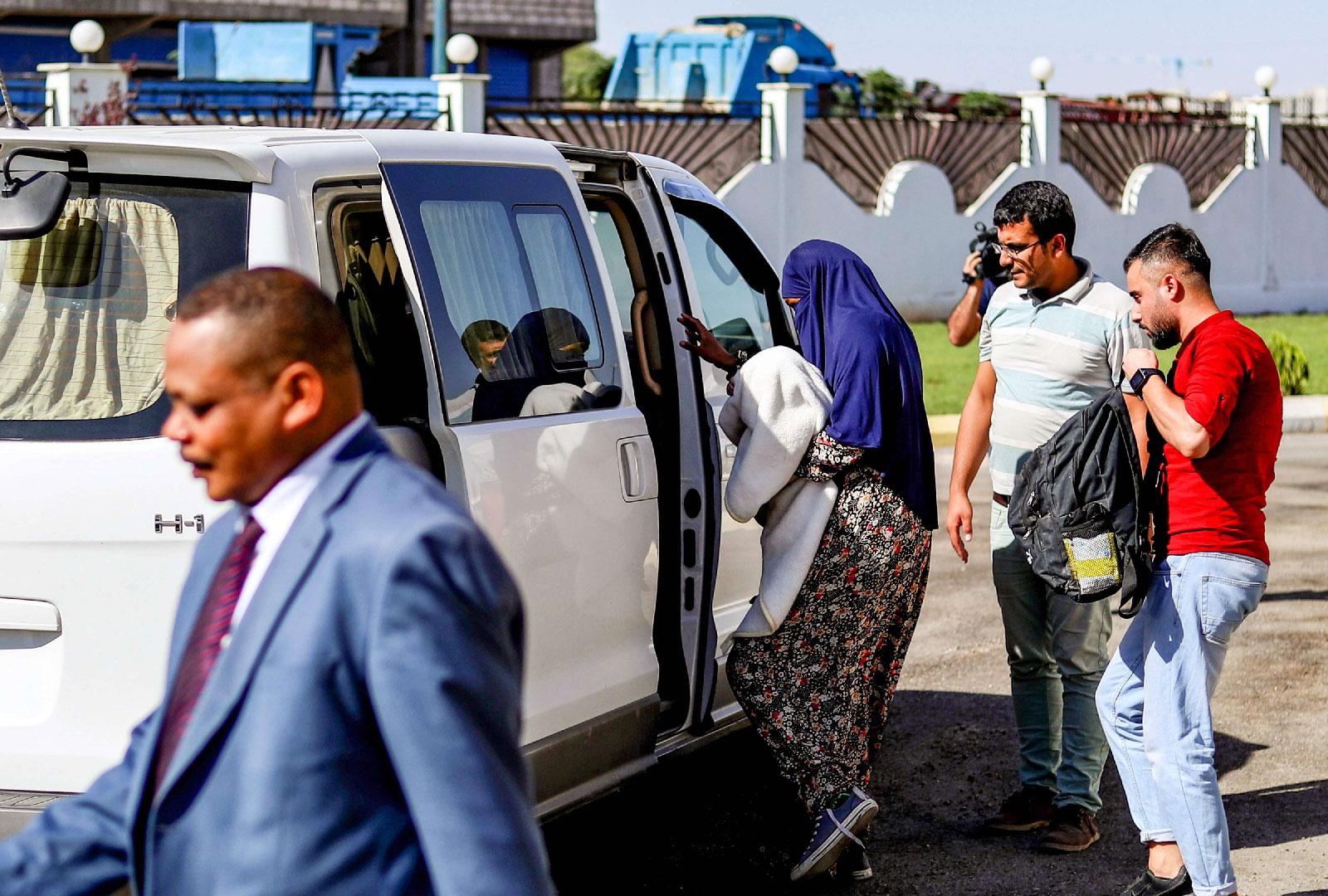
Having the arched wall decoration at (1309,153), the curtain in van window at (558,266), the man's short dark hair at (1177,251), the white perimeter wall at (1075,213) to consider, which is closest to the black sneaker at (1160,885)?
the man's short dark hair at (1177,251)

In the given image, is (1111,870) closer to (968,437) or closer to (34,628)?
(968,437)

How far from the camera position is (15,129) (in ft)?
12.6

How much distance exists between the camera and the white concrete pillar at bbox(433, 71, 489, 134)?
69.5 feet

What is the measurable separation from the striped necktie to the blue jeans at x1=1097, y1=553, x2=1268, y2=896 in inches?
112

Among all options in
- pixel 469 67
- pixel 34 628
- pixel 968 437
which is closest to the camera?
pixel 34 628

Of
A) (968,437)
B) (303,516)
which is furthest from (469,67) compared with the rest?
(303,516)

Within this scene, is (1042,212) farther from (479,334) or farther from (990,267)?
(479,334)

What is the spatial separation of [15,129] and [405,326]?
37.9 inches

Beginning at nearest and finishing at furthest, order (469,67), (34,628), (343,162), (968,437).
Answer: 1. (34,628)
2. (343,162)
3. (968,437)
4. (469,67)

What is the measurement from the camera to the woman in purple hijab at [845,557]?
15.1 feet

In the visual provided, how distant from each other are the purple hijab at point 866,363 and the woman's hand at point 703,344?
0.23 metres

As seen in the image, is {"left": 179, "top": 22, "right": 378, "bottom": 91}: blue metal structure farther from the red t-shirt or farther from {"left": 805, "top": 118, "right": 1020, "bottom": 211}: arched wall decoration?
the red t-shirt

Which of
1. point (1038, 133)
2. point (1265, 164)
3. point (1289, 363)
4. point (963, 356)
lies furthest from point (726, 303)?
point (1265, 164)

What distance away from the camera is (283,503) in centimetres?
192
